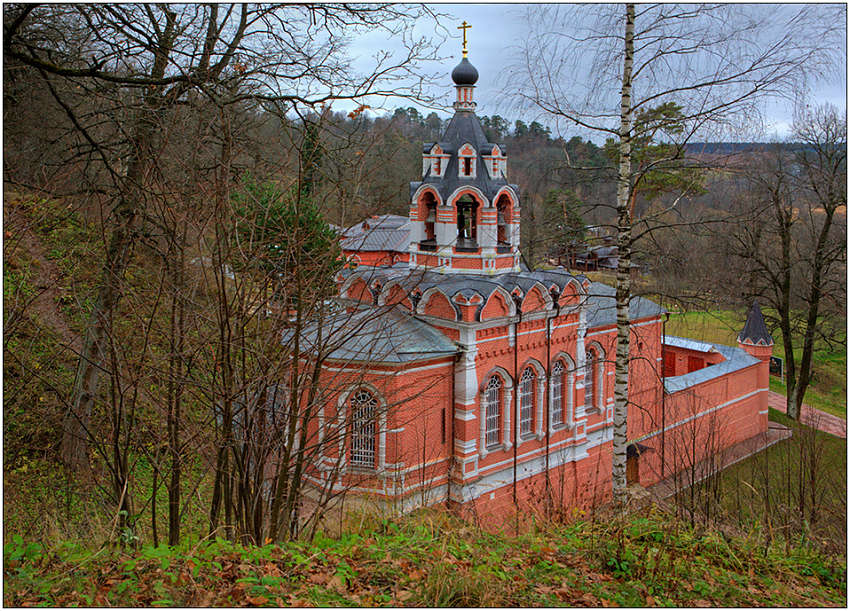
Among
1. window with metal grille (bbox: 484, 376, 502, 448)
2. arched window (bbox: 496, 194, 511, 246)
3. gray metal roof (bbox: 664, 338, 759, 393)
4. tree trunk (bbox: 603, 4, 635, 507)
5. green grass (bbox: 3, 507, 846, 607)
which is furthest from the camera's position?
gray metal roof (bbox: 664, 338, 759, 393)

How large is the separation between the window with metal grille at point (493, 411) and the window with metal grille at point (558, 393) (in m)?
1.77

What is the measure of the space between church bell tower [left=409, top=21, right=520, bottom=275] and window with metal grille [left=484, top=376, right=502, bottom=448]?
2.65m

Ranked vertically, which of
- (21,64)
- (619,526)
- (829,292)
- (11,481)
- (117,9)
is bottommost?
(11,481)

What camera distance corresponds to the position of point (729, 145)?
732 cm

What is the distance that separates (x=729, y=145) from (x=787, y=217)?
58.5ft

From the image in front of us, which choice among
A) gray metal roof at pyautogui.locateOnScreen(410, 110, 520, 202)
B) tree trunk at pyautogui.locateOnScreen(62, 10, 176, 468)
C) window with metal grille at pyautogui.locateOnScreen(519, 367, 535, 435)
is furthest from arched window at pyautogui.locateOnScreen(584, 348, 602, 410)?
tree trunk at pyautogui.locateOnScreen(62, 10, 176, 468)

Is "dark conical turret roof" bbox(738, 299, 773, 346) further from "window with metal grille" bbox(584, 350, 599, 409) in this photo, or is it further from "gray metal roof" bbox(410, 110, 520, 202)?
"gray metal roof" bbox(410, 110, 520, 202)

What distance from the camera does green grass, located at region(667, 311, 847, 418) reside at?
24.2 meters

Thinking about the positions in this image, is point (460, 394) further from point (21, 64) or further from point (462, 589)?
point (21, 64)

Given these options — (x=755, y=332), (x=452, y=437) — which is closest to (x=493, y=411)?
(x=452, y=437)

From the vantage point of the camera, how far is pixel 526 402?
13969mm

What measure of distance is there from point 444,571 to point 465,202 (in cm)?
1102

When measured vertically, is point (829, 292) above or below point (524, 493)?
above

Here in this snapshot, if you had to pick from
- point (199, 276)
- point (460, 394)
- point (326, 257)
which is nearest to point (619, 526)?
point (326, 257)
